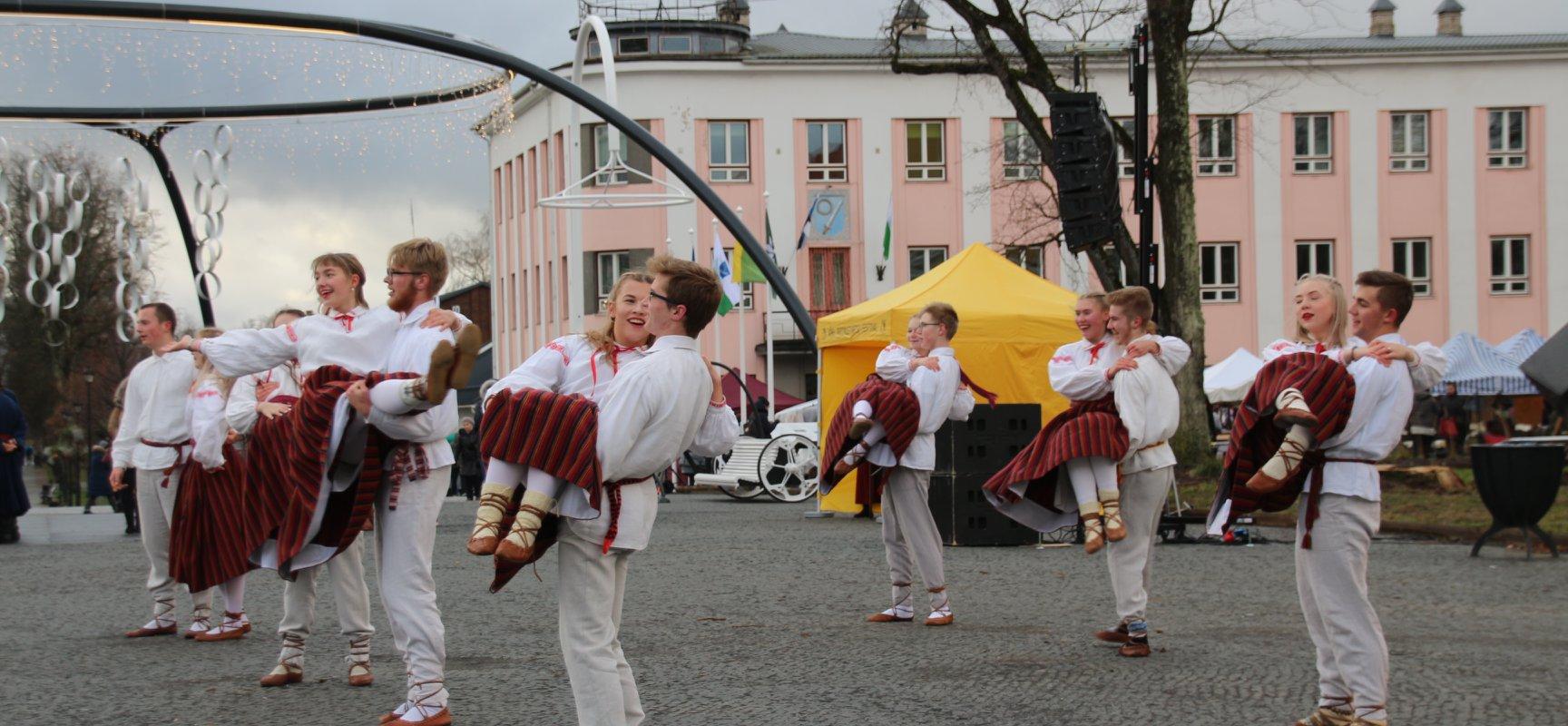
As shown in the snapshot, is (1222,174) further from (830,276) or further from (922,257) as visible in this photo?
(830,276)

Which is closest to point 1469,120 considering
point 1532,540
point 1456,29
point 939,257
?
point 1456,29

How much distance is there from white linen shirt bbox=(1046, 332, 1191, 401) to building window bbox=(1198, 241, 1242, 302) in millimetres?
44411

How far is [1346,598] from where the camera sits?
6.19 m

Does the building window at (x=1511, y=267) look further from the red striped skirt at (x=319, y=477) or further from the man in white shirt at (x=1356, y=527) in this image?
the red striped skirt at (x=319, y=477)

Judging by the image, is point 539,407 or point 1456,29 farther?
point 1456,29

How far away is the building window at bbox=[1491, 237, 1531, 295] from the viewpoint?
51.2 metres

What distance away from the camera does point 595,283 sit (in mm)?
53938

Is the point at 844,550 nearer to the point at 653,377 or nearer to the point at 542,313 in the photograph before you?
the point at 653,377

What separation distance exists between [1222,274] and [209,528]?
46122mm

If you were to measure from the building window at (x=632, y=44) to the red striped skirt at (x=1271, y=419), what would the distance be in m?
48.9

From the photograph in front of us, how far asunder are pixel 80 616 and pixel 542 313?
4543cm

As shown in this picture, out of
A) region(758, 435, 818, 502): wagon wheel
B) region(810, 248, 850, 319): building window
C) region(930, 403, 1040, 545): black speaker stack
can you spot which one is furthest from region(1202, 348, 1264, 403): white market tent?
region(930, 403, 1040, 545): black speaker stack

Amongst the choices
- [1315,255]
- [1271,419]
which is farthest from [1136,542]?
[1315,255]

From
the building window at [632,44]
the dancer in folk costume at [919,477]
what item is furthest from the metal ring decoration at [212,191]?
the building window at [632,44]
